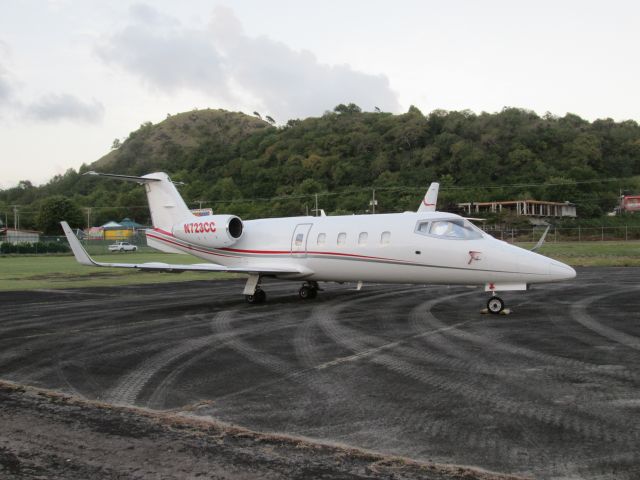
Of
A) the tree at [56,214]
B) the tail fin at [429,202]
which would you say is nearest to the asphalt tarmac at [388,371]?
the tail fin at [429,202]

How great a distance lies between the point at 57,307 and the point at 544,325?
41.6 feet

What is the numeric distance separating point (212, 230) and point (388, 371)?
1146cm

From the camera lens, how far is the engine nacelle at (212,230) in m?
17.9

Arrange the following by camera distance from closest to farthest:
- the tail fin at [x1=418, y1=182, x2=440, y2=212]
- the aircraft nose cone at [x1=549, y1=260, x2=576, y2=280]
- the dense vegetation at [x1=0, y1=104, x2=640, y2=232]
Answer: the aircraft nose cone at [x1=549, y1=260, x2=576, y2=280]
the tail fin at [x1=418, y1=182, x2=440, y2=212]
the dense vegetation at [x1=0, y1=104, x2=640, y2=232]

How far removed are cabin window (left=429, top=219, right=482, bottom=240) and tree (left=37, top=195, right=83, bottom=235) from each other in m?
111

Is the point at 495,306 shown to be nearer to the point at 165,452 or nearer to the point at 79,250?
the point at 165,452

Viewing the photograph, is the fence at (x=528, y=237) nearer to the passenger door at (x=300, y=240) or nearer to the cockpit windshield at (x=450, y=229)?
the passenger door at (x=300, y=240)

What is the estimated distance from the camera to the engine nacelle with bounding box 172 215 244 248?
17859 millimetres

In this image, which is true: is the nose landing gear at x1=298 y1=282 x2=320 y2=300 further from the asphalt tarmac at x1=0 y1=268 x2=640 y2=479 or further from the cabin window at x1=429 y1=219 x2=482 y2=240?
the cabin window at x1=429 y1=219 x2=482 y2=240

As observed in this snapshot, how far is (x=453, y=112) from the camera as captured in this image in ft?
382

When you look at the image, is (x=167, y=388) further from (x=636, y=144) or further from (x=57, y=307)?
(x=636, y=144)

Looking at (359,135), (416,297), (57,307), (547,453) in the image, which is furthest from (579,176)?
(547,453)

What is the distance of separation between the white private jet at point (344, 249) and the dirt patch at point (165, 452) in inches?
355

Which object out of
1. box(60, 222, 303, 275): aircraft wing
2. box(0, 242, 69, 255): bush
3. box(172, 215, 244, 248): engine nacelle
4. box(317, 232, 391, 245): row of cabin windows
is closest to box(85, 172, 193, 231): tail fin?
box(172, 215, 244, 248): engine nacelle
